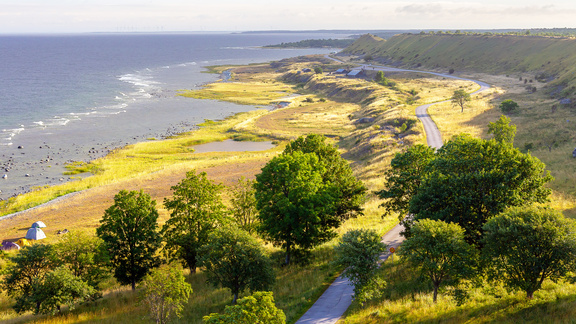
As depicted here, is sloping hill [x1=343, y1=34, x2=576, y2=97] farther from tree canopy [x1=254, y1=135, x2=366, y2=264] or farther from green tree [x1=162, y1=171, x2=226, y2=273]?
green tree [x1=162, y1=171, x2=226, y2=273]

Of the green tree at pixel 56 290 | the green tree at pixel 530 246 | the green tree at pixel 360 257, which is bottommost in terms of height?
the green tree at pixel 56 290

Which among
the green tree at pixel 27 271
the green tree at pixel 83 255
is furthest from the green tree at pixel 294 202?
the green tree at pixel 27 271

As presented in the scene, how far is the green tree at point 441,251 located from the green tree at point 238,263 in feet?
31.9

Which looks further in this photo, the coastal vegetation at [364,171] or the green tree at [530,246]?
the coastal vegetation at [364,171]

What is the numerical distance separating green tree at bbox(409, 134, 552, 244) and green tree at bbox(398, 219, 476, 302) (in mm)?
4107

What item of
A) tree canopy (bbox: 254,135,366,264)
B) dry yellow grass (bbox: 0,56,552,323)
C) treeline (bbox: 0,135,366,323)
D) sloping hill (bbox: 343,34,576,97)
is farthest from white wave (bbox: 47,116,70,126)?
sloping hill (bbox: 343,34,576,97)

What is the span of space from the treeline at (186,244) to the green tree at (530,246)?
43.3ft

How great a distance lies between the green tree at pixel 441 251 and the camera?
22938mm

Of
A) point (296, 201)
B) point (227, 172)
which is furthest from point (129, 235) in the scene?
point (227, 172)

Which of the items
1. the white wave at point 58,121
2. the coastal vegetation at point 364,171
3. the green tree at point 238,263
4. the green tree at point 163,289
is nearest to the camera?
the coastal vegetation at point 364,171

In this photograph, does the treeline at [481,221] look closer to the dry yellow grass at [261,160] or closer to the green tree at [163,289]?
the dry yellow grass at [261,160]

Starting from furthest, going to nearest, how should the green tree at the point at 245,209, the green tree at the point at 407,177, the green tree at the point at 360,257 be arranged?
the green tree at the point at 245,209, the green tree at the point at 407,177, the green tree at the point at 360,257

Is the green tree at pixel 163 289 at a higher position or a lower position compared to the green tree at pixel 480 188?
lower

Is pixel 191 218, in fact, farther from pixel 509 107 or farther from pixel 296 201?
pixel 509 107
